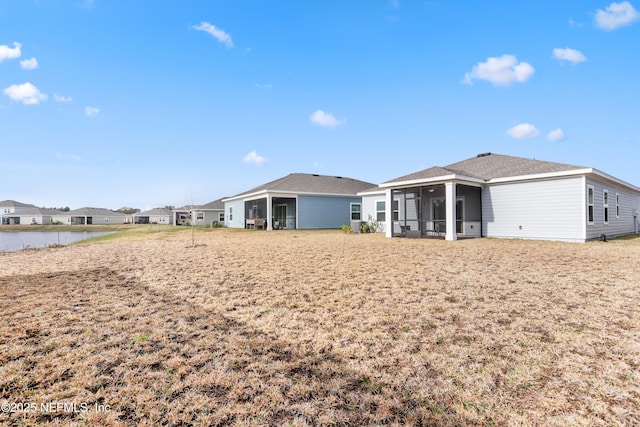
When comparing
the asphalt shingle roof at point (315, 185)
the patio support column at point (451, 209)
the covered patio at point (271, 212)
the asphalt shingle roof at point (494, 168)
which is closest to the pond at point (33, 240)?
the covered patio at point (271, 212)

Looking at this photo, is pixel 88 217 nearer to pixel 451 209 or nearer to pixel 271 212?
pixel 271 212

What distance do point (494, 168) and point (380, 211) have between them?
7214 millimetres

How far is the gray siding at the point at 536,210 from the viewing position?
12508 millimetres

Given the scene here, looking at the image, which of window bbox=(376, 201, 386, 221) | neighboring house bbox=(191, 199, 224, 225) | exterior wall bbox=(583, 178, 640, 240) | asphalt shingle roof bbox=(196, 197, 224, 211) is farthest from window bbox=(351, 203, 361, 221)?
asphalt shingle roof bbox=(196, 197, 224, 211)

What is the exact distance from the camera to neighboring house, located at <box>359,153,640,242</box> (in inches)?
498

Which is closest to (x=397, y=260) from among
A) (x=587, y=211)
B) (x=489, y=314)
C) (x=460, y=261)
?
(x=460, y=261)

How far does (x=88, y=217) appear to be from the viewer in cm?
6788

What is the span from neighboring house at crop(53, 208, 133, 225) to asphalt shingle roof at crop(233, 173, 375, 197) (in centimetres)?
5964

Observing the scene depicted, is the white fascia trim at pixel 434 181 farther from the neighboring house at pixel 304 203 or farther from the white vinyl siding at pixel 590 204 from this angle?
the neighboring house at pixel 304 203

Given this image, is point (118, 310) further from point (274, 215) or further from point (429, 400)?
point (274, 215)

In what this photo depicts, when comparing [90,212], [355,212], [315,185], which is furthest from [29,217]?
[355,212]

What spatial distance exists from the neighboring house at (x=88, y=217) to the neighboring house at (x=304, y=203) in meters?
57.2

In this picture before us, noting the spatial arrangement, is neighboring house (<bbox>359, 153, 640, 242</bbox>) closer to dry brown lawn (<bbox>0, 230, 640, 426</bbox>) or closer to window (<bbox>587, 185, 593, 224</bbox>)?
window (<bbox>587, 185, 593, 224</bbox>)

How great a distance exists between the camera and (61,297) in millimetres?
5113
